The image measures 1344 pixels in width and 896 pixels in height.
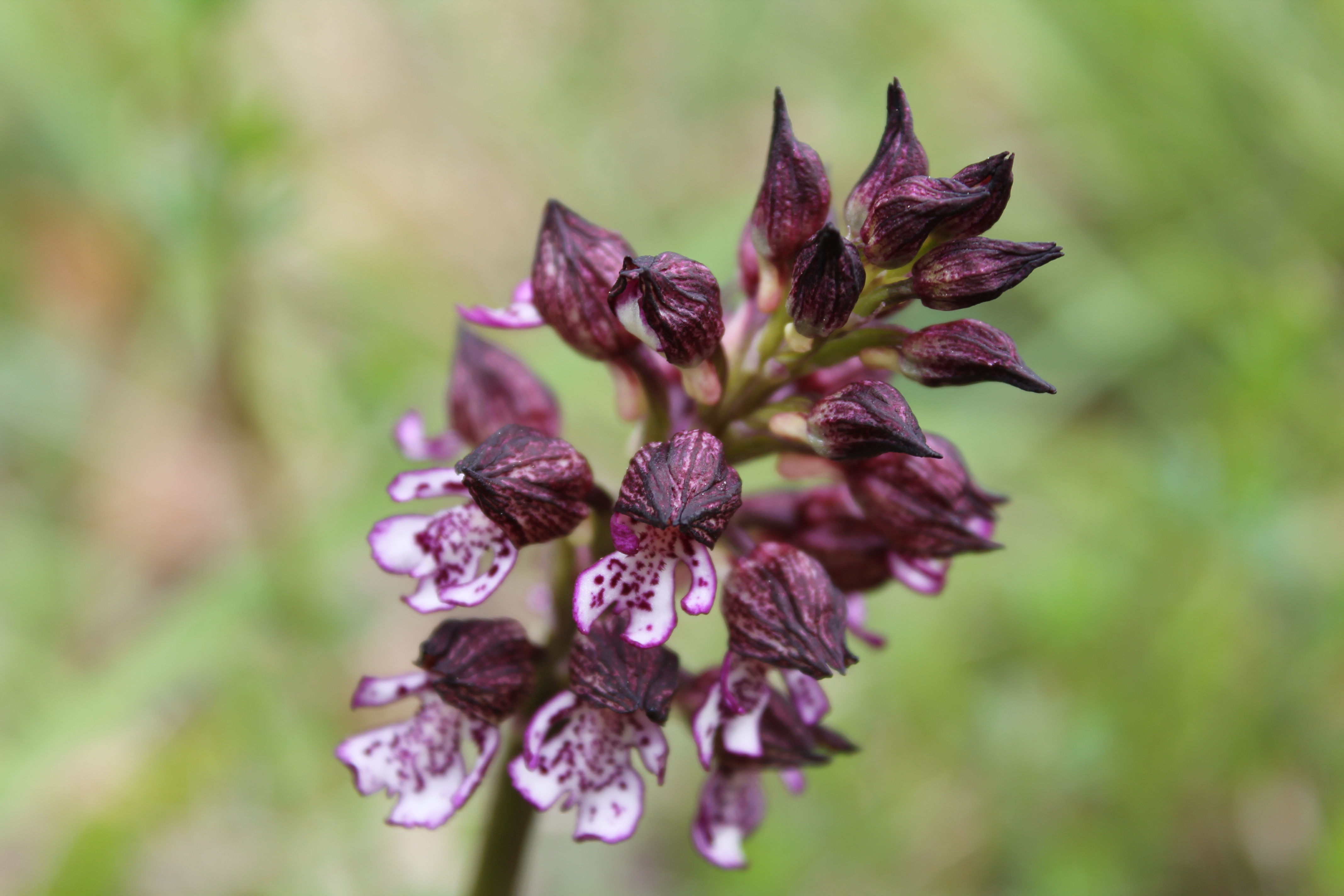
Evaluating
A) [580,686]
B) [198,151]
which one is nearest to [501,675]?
[580,686]

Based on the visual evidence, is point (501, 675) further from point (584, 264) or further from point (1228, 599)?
point (1228, 599)

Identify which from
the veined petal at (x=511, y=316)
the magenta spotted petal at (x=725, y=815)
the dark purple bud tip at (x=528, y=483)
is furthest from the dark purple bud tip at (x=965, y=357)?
the magenta spotted petal at (x=725, y=815)

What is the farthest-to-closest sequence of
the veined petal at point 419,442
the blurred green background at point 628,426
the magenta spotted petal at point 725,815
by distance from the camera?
the blurred green background at point 628,426 < the veined petal at point 419,442 < the magenta spotted petal at point 725,815

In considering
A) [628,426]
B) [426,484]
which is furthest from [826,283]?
[628,426]

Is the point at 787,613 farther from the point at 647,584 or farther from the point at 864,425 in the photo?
the point at 864,425

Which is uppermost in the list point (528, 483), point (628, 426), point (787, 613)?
point (628, 426)

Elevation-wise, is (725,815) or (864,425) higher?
(864,425)

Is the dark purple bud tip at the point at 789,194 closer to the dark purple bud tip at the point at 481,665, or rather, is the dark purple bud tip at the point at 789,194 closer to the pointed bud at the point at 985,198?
the pointed bud at the point at 985,198
